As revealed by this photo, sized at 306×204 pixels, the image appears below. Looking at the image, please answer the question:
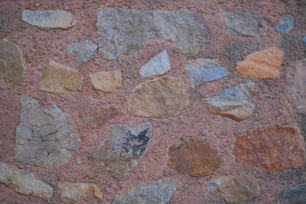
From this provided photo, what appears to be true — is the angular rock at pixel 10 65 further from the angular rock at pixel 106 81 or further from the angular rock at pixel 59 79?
the angular rock at pixel 106 81

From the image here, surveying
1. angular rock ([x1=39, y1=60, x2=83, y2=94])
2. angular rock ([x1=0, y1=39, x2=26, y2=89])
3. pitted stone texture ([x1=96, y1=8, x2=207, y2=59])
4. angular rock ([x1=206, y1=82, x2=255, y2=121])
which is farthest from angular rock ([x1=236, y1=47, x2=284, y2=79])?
angular rock ([x1=0, y1=39, x2=26, y2=89])

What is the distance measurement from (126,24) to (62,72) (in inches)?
9.8

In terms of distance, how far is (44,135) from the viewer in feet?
3.89

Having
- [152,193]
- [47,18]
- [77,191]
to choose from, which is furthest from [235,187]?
[47,18]

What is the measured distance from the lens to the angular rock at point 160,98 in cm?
121

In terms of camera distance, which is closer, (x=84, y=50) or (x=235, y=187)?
(x=84, y=50)

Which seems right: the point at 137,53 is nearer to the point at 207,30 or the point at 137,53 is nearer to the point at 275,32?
the point at 207,30

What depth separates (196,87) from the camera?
1.24 metres

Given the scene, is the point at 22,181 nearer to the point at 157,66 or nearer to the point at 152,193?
the point at 152,193

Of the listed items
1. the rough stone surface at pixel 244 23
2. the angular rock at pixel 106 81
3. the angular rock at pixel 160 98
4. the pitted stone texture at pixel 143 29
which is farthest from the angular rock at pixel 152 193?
the rough stone surface at pixel 244 23

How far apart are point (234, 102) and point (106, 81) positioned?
42 centimetres

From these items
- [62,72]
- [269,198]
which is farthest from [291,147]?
[62,72]

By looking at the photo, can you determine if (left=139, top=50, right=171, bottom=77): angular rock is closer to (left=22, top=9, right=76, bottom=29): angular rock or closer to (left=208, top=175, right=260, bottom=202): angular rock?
(left=22, top=9, right=76, bottom=29): angular rock

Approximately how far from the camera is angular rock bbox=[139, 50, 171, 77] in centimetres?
121
